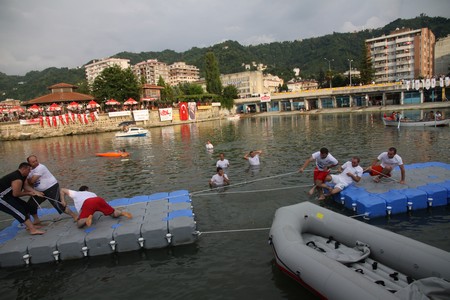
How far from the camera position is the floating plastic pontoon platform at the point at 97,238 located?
9.12 m

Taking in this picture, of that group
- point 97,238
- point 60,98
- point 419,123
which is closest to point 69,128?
point 60,98

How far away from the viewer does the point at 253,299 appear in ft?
23.3

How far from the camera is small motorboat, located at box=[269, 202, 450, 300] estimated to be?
17.8ft

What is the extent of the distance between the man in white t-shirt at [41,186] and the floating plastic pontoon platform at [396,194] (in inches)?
402

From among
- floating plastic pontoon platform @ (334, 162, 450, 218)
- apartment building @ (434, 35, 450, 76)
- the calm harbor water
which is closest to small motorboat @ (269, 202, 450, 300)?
the calm harbor water

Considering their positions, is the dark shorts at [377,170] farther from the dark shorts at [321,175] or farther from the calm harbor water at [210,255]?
the calm harbor water at [210,255]

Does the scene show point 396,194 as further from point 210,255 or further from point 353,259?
point 210,255

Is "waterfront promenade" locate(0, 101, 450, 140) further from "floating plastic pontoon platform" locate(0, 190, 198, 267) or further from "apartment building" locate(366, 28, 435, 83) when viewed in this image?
"floating plastic pontoon platform" locate(0, 190, 198, 267)

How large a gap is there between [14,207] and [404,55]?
13204 cm

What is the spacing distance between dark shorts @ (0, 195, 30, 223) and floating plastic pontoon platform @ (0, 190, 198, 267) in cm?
72

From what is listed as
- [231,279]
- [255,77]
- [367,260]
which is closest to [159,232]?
[231,279]

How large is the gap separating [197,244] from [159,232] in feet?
4.37

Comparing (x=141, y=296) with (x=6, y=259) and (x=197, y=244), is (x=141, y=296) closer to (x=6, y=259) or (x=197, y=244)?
(x=197, y=244)

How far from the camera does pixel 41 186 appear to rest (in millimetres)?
10453
